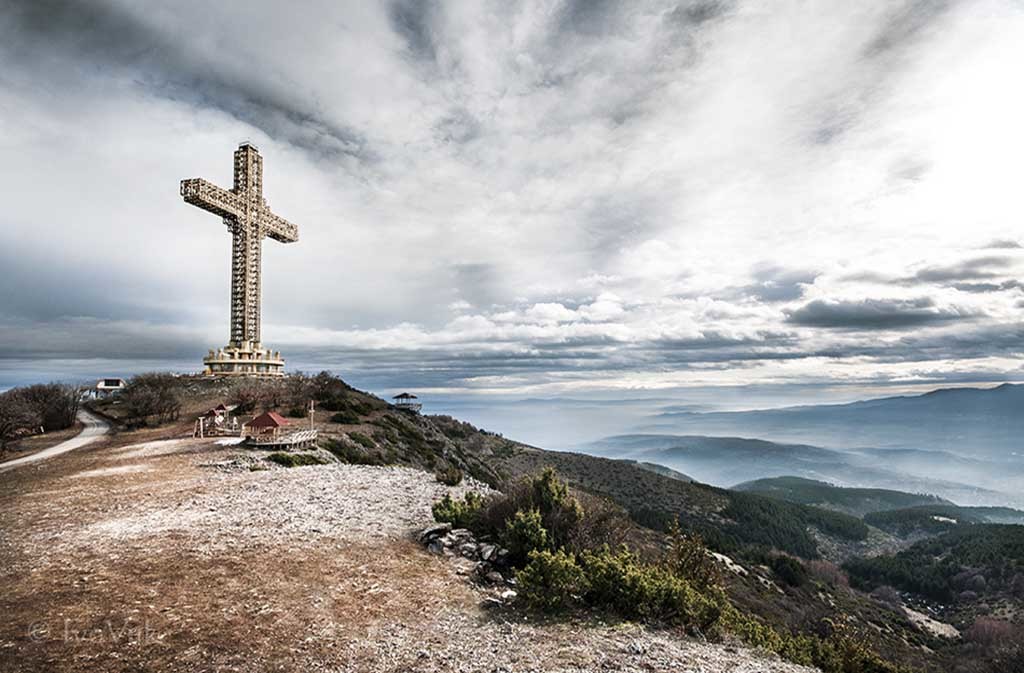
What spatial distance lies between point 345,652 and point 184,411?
32388 mm

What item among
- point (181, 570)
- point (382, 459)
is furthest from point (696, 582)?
point (382, 459)

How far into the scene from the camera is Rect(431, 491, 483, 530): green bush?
13.3m

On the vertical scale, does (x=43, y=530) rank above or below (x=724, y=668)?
above

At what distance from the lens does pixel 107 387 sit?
1726 inches

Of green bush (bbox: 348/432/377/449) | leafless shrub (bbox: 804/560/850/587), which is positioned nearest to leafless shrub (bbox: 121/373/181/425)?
green bush (bbox: 348/432/377/449)

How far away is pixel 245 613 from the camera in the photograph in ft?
25.5

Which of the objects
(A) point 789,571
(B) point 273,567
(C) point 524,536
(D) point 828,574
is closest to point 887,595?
(D) point 828,574

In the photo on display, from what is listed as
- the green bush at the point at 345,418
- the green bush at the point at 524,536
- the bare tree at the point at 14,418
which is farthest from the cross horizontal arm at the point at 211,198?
the green bush at the point at 524,536

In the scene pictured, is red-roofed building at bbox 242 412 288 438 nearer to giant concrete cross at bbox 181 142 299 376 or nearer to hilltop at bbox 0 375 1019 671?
hilltop at bbox 0 375 1019 671

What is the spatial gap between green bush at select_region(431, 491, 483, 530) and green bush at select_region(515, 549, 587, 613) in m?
4.21

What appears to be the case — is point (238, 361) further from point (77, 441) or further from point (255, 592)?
point (255, 592)

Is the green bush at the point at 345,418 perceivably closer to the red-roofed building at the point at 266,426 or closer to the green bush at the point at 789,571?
the red-roofed building at the point at 266,426

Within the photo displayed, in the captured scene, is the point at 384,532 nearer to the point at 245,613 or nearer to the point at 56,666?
the point at 245,613

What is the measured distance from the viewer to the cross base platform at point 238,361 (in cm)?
3731
